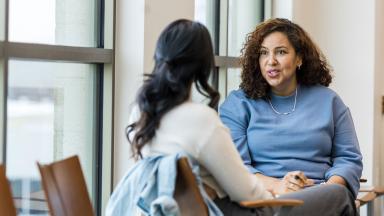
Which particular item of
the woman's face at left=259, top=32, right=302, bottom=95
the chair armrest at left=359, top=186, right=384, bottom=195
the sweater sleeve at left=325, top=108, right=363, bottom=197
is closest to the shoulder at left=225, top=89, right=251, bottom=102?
the woman's face at left=259, top=32, right=302, bottom=95

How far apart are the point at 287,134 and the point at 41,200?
1061 mm

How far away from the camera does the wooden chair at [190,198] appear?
Result: 210cm

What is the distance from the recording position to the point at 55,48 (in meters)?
2.75

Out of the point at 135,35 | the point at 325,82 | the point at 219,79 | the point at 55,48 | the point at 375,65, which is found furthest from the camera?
the point at 375,65

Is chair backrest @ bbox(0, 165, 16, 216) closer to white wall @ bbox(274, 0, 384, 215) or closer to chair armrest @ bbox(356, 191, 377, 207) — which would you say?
chair armrest @ bbox(356, 191, 377, 207)

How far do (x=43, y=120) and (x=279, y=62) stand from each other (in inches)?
40.9

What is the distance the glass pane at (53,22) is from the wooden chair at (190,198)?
2.83 feet

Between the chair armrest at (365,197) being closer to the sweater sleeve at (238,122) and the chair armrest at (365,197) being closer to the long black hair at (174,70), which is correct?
the sweater sleeve at (238,122)

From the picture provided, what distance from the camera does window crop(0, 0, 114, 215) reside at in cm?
261

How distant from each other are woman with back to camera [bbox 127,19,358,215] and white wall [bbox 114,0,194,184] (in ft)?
2.71

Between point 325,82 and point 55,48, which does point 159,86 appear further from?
point 325,82

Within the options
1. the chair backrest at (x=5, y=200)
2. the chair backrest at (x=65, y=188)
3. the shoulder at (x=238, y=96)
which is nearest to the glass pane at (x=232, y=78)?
the shoulder at (x=238, y=96)

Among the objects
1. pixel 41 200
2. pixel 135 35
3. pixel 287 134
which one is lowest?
pixel 41 200

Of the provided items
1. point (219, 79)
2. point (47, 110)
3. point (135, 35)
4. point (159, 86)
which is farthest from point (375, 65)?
point (159, 86)
